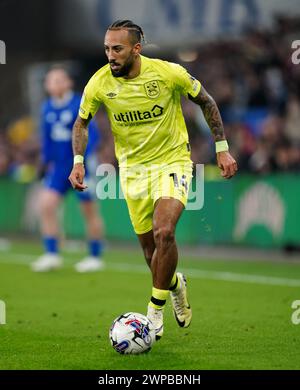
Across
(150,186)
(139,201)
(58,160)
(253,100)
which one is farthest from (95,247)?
(253,100)

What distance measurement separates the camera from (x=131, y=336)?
814 cm

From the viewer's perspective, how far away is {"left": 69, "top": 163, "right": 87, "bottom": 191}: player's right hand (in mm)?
8656

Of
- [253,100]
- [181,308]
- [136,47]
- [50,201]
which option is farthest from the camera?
[253,100]

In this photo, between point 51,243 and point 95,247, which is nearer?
point 51,243

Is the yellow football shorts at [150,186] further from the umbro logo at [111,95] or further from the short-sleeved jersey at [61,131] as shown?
the short-sleeved jersey at [61,131]

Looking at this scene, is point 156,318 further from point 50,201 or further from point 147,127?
point 50,201

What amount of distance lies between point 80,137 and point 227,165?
133cm

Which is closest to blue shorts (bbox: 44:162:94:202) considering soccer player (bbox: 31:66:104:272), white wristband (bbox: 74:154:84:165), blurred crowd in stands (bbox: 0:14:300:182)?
soccer player (bbox: 31:66:104:272)

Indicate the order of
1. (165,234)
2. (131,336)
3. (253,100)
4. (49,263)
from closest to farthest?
(131,336), (165,234), (49,263), (253,100)

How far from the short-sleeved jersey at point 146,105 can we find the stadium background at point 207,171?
1.65 m

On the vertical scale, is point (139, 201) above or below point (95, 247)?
above

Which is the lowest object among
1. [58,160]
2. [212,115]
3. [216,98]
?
[58,160]

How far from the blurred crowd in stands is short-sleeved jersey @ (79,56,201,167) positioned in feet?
30.1
